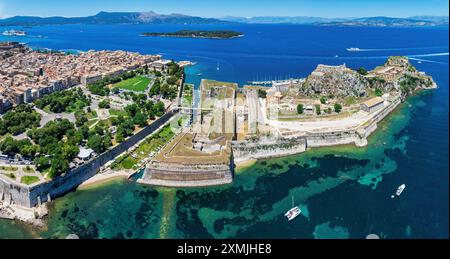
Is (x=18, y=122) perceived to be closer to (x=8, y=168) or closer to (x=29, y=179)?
(x=8, y=168)

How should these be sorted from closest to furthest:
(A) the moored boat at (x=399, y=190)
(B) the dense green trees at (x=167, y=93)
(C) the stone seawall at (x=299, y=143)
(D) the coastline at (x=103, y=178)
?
(A) the moored boat at (x=399, y=190) < (D) the coastline at (x=103, y=178) < (C) the stone seawall at (x=299, y=143) < (B) the dense green trees at (x=167, y=93)

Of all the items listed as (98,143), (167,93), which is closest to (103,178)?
(98,143)

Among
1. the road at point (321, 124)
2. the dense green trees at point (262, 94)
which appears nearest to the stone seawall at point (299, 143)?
the road at point (321, 124)

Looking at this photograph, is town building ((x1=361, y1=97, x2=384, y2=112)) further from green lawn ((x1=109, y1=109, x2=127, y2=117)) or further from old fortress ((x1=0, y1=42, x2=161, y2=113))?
old fortress ((x1=0, y1=42, x2=161, y2=113))

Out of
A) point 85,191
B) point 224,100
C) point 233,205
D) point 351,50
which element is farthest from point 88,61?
point 351,50

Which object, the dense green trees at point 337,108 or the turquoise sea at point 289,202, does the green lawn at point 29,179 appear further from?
the dense green trees at point 337,108

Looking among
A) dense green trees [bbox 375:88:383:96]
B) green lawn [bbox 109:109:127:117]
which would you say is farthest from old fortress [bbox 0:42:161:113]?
dense green trees [bbox 375:88:383:96]
